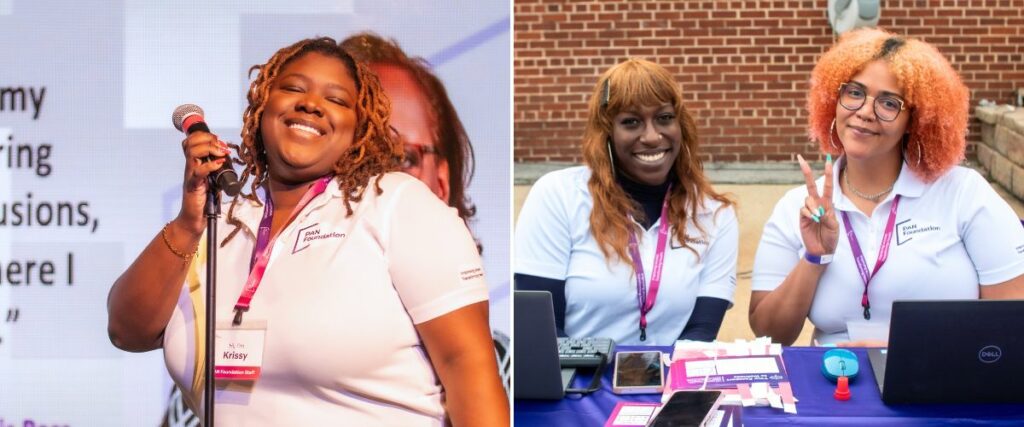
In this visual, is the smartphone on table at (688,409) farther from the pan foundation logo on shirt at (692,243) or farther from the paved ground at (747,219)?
the paved ground at (747,219)

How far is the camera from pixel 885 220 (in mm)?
2963

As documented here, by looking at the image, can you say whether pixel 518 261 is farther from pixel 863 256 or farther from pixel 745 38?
pixel 745 38

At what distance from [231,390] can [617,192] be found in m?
1.46

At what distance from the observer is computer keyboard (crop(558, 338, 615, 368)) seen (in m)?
2.67

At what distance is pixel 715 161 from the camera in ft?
25.4

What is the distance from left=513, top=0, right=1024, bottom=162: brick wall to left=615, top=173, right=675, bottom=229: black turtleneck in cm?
451

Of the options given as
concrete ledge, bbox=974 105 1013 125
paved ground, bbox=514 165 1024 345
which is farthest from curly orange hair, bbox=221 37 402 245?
concrete ledge, bbox=974 105 1013 125

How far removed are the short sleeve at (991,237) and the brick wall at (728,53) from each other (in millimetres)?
4691

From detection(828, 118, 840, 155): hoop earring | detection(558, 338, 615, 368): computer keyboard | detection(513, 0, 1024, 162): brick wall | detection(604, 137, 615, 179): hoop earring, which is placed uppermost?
detection(513, 0, 1024, 162): brick wall

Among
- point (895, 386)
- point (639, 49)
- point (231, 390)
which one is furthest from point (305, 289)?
point (639, 49)

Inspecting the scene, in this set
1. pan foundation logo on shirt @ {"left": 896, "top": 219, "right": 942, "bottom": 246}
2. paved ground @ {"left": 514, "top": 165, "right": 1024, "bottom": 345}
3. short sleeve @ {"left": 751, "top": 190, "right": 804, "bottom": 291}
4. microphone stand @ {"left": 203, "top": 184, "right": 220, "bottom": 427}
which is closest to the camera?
microphone stand @ {"left": 203, "top": 184, "right": 220, "bottom": 427}

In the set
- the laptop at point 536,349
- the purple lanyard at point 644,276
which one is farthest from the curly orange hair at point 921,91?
the laptop at point 536,349

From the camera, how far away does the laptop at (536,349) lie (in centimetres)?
236

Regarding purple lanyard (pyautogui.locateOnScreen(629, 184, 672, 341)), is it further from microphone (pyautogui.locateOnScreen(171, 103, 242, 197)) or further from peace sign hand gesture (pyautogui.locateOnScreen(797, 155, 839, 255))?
microphone (pyautogui.locateOnScreen(171, 103, 242, 197))
